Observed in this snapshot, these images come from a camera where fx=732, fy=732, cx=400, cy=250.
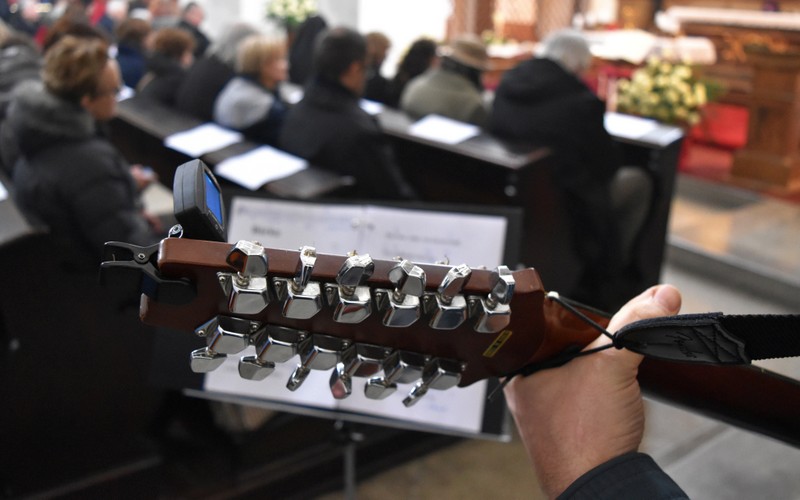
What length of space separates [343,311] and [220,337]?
0.12 metres

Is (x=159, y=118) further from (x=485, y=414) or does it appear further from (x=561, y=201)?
(x=485, y=414)

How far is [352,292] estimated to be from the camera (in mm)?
685

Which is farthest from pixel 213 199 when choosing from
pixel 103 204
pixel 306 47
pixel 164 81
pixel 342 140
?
pixel 306 47

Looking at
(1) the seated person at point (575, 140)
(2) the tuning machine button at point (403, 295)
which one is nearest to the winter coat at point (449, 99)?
(1) the seated person at point (575, 140)

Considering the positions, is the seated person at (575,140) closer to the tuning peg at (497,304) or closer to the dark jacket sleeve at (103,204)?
the dark jacket sleeve at (103,204)

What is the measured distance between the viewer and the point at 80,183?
87.7 inches

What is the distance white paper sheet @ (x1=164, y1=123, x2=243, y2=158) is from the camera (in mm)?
3070

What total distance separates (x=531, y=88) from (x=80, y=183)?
2090mm

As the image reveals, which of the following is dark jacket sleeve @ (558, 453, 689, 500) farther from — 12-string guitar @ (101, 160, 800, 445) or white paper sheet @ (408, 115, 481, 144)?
white paper sheet @ (408, 115, 481, 144)

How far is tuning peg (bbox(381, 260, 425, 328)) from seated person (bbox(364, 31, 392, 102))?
184 inches

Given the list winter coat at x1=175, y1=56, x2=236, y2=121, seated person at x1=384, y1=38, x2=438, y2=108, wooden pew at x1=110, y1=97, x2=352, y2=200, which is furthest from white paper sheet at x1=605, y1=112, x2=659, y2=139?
winter coat at x1=175, y1=56, x2=236, y2=121

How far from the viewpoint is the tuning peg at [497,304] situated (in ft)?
2.33

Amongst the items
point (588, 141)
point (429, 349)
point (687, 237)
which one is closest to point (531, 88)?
point (588, 141)

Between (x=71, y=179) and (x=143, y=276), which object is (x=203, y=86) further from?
(x=143, y=276)
